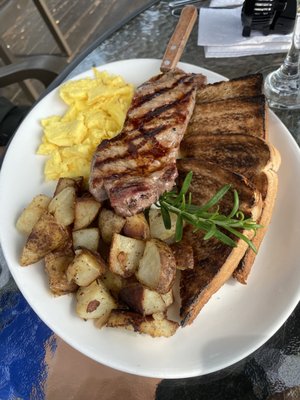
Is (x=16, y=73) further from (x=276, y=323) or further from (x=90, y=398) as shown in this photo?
(x=276, y=323)

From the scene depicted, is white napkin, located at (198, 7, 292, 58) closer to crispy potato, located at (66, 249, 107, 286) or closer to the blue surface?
crispy potato, located at (66, 249, 107, 286)

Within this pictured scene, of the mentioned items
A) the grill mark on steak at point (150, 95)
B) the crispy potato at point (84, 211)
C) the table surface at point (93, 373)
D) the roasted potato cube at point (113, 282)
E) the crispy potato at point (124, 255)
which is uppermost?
the grill mark on steak at point (150, 95)

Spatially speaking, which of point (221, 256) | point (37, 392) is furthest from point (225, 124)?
point (37, 392)

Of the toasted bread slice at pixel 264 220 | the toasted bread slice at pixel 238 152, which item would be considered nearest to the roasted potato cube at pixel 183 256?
the toasted bread slice at pixel 264 220

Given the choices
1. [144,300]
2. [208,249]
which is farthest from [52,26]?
[144,300]

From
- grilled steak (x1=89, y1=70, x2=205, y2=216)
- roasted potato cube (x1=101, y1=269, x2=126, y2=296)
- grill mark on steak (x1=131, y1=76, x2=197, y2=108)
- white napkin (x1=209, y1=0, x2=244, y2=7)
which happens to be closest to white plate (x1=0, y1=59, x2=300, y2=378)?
roasted potato cube (x1=101, y1=269, x2=126, y2=296)

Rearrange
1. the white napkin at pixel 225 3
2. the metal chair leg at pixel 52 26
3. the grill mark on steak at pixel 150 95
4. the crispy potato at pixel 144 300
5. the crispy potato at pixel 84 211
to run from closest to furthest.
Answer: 1. the crispy potato at pixel 144 300
2. the crispy potato at pixel 84 211
3. the grill mark on steak at pixel 150 95
4. the white napkin at pixel 225 3
5. the metal chair leg at pixel 52 26

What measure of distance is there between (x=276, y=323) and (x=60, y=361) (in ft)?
2.98

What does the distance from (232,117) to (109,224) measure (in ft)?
2.52

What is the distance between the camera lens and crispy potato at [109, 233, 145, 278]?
64.5 inches

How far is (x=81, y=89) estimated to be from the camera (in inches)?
89.0

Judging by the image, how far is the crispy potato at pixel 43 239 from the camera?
170 cm

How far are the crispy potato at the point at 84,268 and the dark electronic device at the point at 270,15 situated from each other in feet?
5.44

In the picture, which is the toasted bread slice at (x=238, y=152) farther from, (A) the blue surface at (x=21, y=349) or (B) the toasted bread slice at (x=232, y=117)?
(A) the blue surface at (x=21, y=349)
